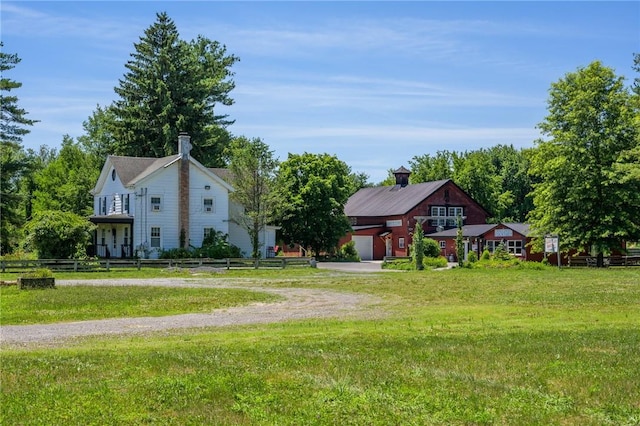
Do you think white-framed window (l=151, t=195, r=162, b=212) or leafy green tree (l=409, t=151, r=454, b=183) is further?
Result: leafy green tree (l=409, t=151, r=454, b=183)

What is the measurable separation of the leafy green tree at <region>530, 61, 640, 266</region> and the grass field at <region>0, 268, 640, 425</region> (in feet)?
124

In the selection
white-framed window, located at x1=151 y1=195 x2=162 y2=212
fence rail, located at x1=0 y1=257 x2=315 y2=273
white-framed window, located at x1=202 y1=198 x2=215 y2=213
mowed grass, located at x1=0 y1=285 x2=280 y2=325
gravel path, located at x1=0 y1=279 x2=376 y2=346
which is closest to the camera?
gravel path, located at x1=0 y1=279 x2=376 y2=346

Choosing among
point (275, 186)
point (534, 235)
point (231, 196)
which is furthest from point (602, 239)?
point (231, 196)

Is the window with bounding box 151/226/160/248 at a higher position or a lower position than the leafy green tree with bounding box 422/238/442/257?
higher

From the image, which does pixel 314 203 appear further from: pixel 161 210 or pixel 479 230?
pixel 479 230

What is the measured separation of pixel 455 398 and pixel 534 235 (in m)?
51.2

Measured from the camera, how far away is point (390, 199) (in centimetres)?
8388

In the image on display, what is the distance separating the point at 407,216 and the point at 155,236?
3025 centimetres

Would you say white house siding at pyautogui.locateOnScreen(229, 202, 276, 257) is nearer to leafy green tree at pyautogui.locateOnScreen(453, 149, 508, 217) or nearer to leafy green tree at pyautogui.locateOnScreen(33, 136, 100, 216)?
leafy green tree at pyautogui.locateOnScreen(33, 136, 100, 216)

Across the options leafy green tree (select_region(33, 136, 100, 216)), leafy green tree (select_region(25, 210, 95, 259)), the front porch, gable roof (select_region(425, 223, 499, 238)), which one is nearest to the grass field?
leafy green tree (select_region(25, 210, 95, 259))

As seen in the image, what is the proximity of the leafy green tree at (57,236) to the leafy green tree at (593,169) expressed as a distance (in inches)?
1332

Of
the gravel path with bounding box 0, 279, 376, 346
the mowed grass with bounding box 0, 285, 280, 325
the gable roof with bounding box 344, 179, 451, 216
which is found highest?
the gable roof with bounding box 344, 179, 451, 216

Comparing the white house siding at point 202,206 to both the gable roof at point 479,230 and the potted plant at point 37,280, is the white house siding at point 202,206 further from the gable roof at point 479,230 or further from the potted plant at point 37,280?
the potted plant at point 37,280

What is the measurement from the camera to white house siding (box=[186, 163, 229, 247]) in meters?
57.1
